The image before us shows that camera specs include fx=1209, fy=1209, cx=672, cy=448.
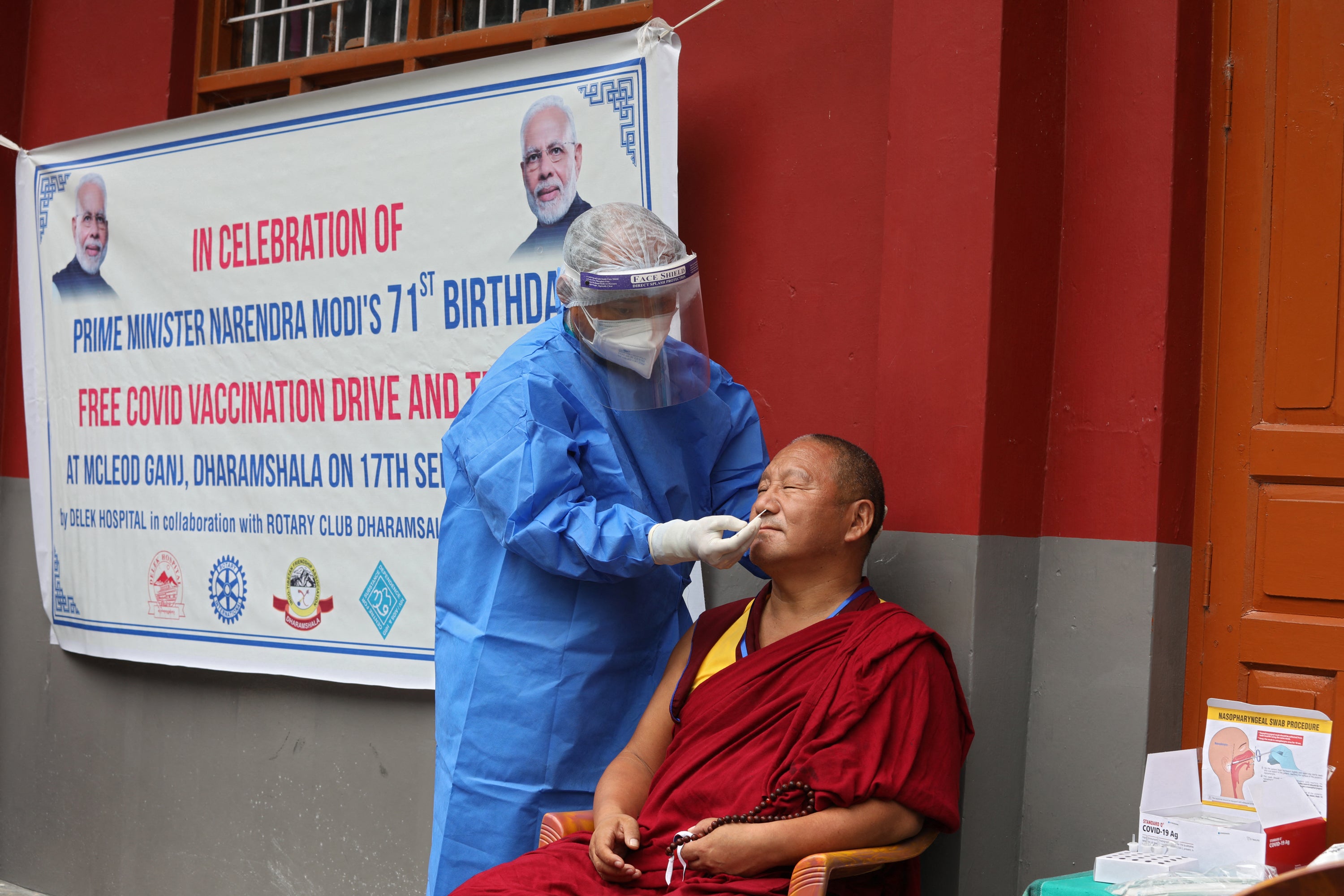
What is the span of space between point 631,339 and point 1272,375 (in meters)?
1.25

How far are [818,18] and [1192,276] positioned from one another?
103cm

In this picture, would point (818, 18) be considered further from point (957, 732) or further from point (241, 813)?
point (241, 813)

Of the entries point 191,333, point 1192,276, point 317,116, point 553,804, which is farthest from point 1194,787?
point 191,333

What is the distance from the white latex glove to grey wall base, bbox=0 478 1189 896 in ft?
1.63

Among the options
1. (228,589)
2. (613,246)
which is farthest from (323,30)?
(613,246)

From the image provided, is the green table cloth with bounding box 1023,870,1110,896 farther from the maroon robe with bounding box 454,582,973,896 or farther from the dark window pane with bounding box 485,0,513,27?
the dark window pane with bounding box 485,0,513,27

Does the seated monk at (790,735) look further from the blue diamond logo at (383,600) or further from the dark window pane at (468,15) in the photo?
the dark window pane at (468,15)

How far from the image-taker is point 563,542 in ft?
7.14

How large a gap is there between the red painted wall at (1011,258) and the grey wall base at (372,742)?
0.41 feet

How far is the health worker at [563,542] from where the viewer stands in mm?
2209

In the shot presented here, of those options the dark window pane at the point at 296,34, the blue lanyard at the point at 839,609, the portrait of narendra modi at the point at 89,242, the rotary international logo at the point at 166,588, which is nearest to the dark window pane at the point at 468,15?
the dark window pane at the point at 296,34

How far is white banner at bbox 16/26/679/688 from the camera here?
9.82 feet

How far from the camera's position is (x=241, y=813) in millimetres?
3650

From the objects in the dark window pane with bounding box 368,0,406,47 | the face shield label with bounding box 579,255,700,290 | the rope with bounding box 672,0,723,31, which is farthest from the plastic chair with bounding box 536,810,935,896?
the dark window pane with bounding box 368,0,406,47
